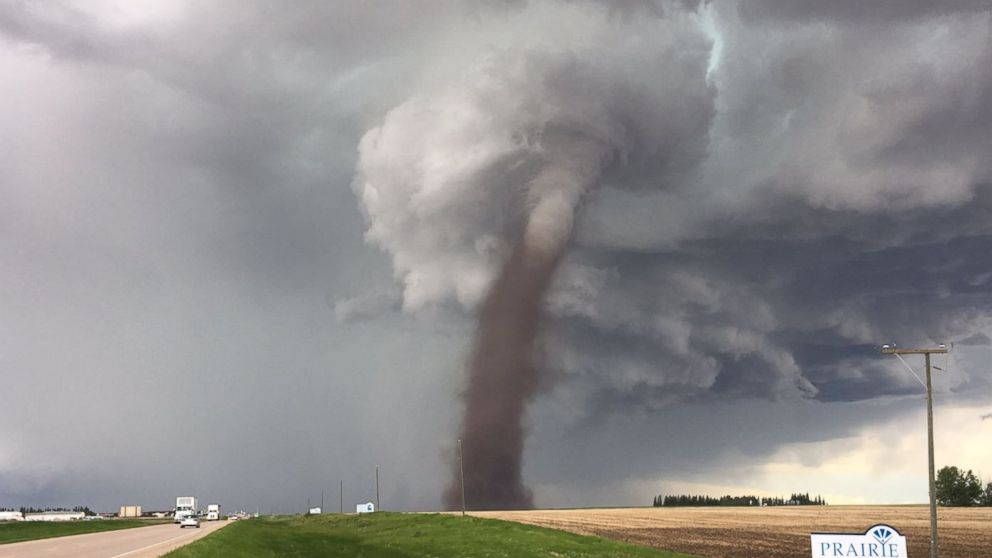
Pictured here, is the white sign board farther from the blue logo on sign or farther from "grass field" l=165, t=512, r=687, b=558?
"grass field" l=165, t=512, r=687, b=558

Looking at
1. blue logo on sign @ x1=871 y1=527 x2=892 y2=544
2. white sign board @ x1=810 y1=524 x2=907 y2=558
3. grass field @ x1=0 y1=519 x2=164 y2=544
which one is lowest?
grass field @ x1=0 y1=519 x2=164 y2=544

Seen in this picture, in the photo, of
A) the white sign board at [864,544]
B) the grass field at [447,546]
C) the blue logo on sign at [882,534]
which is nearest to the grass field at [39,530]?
the grass field at [447,546]

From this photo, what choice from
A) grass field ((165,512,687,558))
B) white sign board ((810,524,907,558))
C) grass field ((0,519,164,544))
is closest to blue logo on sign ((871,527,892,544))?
white sign board ((810,524,907,558))

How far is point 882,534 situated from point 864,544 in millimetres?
884

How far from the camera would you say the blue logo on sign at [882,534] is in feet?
111

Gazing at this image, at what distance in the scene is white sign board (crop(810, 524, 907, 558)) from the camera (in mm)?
33688

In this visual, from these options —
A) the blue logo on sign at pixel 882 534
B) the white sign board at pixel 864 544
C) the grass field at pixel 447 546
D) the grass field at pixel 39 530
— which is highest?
the blue logo on sign at pixel 882 534

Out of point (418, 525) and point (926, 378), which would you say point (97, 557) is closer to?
point (418, 525)

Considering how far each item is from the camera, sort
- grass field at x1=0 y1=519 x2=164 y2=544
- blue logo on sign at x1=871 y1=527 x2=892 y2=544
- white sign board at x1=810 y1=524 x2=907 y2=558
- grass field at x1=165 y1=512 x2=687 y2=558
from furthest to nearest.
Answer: grass field at x1=0 y1=519 x2=164 y2=544, grass field at x1=165 y1=512 x2=687 y2=558, blue logo on sign at x1=871 y1=527 x2=892 y2=544, white sign board at x1=810 y1=524 x2=907 y2=558

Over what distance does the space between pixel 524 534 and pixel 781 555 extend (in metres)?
22.4

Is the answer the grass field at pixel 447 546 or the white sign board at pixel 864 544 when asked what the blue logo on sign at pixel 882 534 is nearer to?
the white sign board at pixel 864 544

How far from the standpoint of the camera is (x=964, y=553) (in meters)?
71.9

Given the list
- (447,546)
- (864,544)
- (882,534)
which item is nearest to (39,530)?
(447,546)

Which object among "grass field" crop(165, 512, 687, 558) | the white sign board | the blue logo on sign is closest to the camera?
the white sign board
